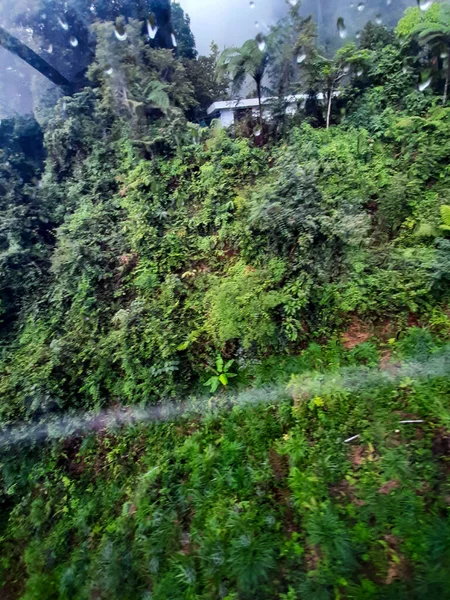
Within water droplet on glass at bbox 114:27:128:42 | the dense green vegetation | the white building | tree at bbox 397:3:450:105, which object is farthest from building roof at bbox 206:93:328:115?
water droplet on glass at bbox 114:27:128:42

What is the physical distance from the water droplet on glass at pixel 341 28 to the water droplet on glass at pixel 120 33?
14.6 ft

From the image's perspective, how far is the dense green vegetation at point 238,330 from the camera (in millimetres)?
3227

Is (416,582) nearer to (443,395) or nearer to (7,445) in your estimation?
(443,395)

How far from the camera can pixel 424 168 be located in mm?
5492

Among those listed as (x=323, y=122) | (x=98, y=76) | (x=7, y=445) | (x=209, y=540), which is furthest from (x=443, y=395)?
(x=98, y=76)

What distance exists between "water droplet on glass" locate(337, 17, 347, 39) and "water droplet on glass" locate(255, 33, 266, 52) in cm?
183

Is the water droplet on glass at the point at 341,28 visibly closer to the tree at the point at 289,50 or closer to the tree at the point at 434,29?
the tree at the point at 289,50

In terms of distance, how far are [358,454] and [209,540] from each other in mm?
1608

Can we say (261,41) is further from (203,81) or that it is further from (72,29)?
(72,29)

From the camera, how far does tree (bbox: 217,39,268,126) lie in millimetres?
6676

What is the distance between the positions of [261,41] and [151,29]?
A: 287 centimetres

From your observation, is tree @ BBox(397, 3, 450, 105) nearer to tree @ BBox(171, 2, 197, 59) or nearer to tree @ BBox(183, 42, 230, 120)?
tree @ BBox(183, 42, 230, 120)

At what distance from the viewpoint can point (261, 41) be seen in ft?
22.1

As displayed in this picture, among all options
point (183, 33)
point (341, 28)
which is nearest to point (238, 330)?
point (341, 28)
